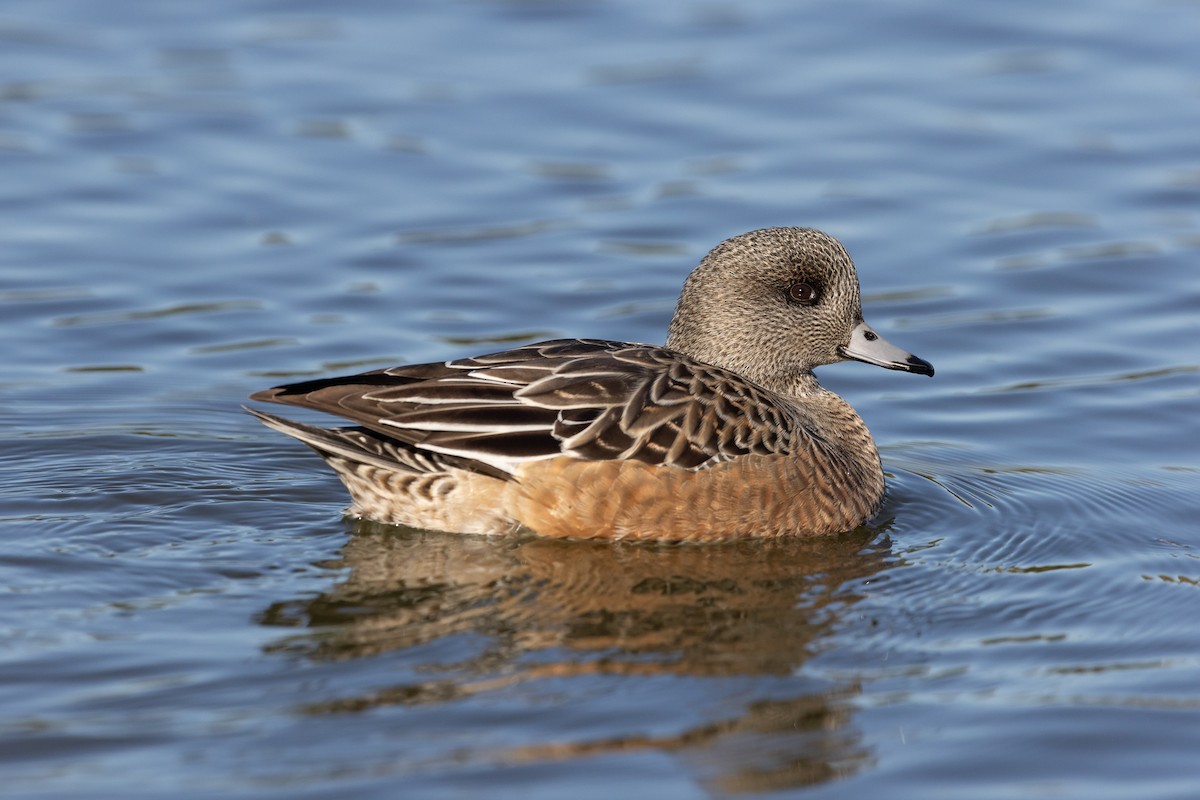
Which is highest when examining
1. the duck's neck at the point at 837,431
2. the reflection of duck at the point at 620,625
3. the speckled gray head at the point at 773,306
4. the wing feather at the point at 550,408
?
the speckled gray head at the point at 773,306

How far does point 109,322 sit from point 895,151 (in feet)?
17.9

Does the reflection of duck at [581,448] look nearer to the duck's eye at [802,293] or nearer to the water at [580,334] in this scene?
the water at [580,334]

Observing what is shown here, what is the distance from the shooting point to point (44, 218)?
11.3 meters

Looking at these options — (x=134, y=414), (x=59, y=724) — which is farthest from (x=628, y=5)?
(x=59, y=724)

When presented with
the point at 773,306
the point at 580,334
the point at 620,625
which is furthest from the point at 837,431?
the point at 580,334

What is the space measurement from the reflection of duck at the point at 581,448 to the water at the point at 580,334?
13cm

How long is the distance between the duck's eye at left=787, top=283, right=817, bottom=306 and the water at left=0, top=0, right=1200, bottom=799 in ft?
3.30

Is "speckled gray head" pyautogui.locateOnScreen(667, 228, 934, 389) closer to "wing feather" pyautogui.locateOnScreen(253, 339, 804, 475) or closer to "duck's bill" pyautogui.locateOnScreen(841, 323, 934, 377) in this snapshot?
"duck's bill" pyautogui.locateOnScreen(841, 323, 934, 377)

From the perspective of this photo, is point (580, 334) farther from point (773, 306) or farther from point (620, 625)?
point (620, 625)

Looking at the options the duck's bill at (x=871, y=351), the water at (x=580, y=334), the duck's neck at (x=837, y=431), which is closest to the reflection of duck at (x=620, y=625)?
the water at (x=580, y=334)

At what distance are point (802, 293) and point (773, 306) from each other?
0.51 ft

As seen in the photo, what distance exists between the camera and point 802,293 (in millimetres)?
8398

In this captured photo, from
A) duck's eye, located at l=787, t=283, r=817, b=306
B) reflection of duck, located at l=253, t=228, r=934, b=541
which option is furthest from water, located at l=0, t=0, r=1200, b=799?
duck's eye, located at l=787, t=283, r=817, b=306

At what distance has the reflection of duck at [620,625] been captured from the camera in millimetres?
5773
